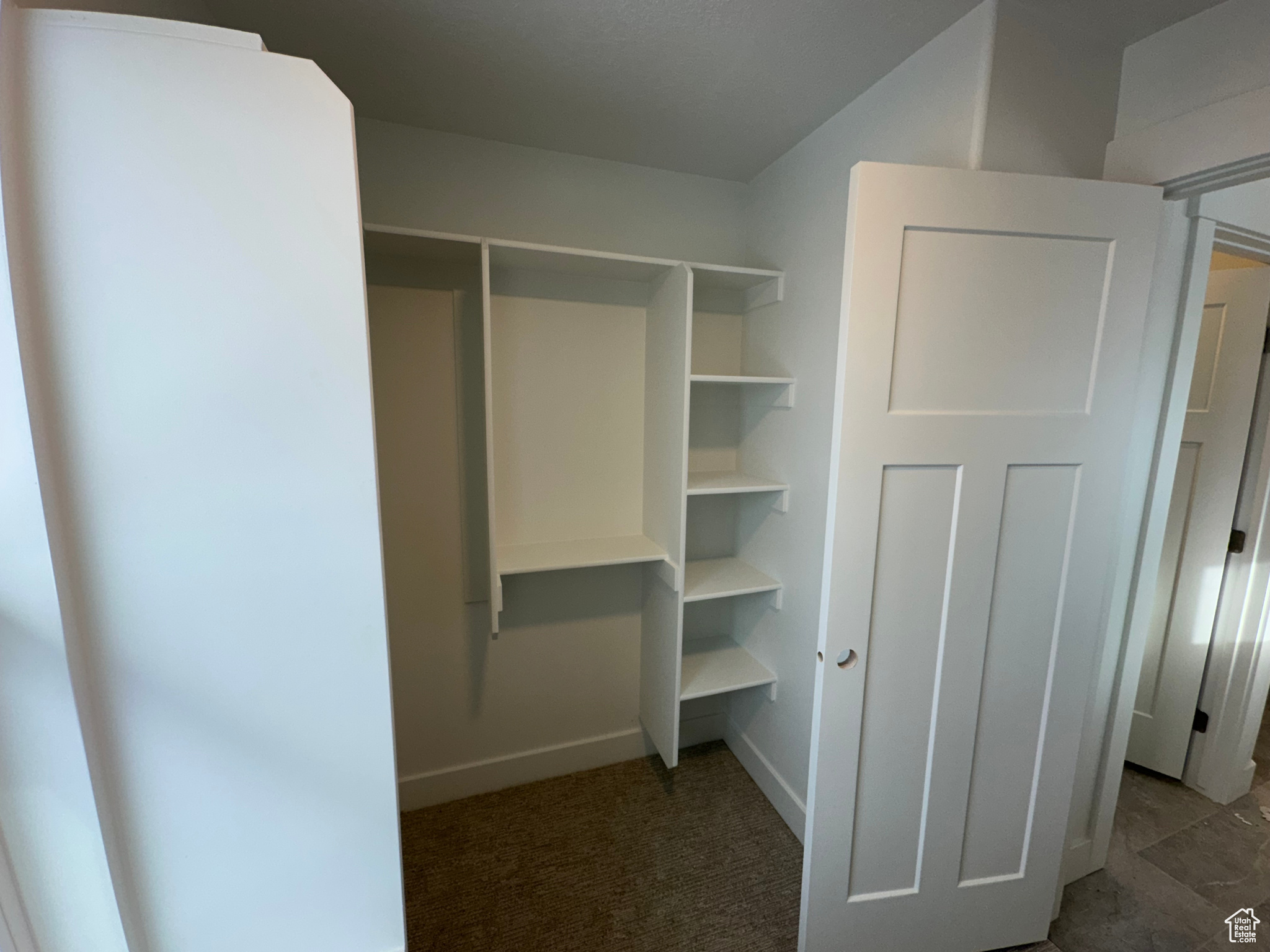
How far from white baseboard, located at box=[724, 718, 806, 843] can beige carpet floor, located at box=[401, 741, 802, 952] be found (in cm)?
4

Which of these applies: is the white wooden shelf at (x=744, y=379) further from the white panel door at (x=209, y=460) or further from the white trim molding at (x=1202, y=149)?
the white panel door at (x=209, y=460)

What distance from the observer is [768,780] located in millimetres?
2113

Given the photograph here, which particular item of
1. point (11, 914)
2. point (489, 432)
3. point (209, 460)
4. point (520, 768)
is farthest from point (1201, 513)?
point (11, 914)

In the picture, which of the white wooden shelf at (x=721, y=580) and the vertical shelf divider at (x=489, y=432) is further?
the white wooden shelf at (x=721, y=580)

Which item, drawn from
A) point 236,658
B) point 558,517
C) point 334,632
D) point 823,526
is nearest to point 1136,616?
point 823,526

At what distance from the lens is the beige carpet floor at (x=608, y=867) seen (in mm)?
1563

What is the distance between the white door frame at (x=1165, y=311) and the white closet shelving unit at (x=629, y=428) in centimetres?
104

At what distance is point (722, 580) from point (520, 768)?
4.07 ft

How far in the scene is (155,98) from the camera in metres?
0.75

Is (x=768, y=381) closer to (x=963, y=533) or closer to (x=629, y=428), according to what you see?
(x=629, y=428)

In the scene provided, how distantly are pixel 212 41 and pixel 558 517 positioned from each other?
→ 1621 millimetres

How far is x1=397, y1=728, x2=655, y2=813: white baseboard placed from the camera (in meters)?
2.05

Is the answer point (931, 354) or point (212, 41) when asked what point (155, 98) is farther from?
point (931, 354)

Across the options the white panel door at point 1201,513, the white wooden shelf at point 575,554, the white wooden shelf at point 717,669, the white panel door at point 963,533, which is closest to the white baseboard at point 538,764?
the white wooden shelf at point 717,669
